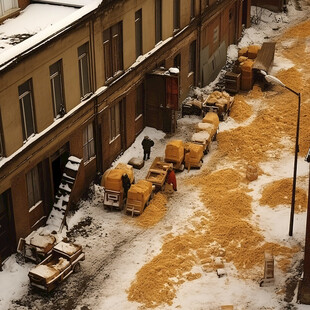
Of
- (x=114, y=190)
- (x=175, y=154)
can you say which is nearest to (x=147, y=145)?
(x=175, y=154)

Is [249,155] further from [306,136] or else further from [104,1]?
[104,1]

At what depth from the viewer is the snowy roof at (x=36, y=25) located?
80.0 feet

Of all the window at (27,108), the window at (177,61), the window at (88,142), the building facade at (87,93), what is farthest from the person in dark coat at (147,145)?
the window at (27,108)

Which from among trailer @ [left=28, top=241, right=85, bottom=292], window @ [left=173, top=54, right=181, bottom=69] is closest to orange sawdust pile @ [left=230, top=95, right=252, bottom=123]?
window @ [left=173, top=54, right=181, bottom=69]

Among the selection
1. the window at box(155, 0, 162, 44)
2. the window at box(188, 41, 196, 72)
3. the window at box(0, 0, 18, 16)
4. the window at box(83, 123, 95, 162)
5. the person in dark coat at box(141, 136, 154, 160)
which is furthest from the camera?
the window at box(188, 41, 196, 72)

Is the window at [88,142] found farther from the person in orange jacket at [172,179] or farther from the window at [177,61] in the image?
the window at [177,61]

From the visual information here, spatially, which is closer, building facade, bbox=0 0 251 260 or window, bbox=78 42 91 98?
building facade, bbox=0 0 251 260

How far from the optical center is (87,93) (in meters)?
29.9

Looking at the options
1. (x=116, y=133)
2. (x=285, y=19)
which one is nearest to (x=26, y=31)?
(x=116, y=133)

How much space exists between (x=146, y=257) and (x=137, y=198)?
330 cm

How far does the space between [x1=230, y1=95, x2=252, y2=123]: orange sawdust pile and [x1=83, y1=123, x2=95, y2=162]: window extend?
11.0 meters

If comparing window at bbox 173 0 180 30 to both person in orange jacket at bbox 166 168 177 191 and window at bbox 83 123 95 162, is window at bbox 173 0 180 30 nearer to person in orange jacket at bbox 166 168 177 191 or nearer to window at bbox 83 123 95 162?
window at bbox 83 123 95 162

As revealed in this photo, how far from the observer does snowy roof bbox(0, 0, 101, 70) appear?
2438cm

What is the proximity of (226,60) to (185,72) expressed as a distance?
809 cm
